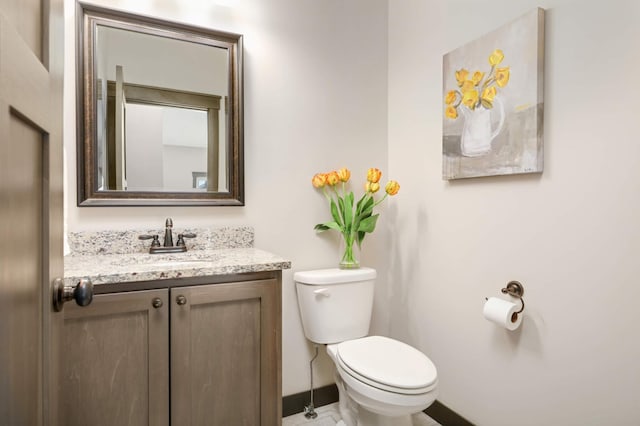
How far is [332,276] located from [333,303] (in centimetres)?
13

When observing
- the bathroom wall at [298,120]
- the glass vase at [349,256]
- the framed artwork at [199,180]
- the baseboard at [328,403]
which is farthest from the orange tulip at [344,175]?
the baseboard at [328,403]

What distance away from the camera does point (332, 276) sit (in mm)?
1787

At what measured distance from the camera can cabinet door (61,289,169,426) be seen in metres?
1.11

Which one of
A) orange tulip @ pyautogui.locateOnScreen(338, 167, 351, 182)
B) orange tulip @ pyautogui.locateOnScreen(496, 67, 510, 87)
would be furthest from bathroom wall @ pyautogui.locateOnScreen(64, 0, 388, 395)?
orange tulip @ pyautogui.locateOnScreen(496, 67, 510, 87)

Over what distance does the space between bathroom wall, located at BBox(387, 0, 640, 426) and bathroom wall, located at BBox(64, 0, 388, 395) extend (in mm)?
259

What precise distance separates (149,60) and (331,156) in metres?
1.02

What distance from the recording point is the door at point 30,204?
1.60ft

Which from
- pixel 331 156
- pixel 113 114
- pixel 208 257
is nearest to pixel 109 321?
pixel 208 257

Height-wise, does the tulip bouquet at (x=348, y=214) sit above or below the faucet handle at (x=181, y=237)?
above

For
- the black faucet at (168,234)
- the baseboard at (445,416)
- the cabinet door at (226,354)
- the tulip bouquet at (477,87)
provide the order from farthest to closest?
the baseboard at (445,416)
the black faucet at (168,234)
the tulip bouquet at (477,87)
the cabinet door at (226,354)

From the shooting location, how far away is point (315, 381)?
6.57 feet

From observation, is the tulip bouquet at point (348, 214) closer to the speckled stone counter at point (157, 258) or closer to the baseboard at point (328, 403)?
the speckled stone counter at point (157, 258)

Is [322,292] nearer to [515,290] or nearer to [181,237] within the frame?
[181,237]

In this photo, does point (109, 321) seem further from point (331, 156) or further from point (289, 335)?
point (331, 156)
